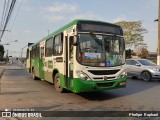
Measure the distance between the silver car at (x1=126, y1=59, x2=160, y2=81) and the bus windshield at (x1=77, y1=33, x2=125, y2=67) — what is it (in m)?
8.21

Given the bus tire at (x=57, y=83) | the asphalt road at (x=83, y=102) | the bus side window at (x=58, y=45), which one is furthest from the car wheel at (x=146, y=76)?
the bus side window at (x=58, y=45)

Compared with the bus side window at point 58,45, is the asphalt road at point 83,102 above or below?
below

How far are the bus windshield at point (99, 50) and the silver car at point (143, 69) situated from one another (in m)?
8.21

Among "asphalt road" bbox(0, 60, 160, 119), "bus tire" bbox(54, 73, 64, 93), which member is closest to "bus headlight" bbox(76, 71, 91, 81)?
"asphalt road" bbox(0, 60, 160, 119)

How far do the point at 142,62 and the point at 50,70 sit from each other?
875 centimetres

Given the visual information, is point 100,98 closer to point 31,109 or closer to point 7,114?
point 31,109

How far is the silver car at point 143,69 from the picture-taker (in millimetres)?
18425

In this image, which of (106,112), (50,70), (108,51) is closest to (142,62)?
(50,70)

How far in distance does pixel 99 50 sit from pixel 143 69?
9621 mm

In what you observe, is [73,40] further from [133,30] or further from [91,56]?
[133,30]

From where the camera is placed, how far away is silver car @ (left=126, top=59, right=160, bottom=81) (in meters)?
18.4

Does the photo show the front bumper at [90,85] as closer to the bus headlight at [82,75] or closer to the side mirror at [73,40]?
the bus headlight at [82,75]

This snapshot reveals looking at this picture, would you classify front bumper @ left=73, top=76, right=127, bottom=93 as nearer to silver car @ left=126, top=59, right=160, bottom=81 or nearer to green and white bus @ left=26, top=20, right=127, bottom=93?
green and white bus @ left=26, top=20, right=127, bottom=93

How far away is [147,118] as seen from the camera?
24.3 feet
